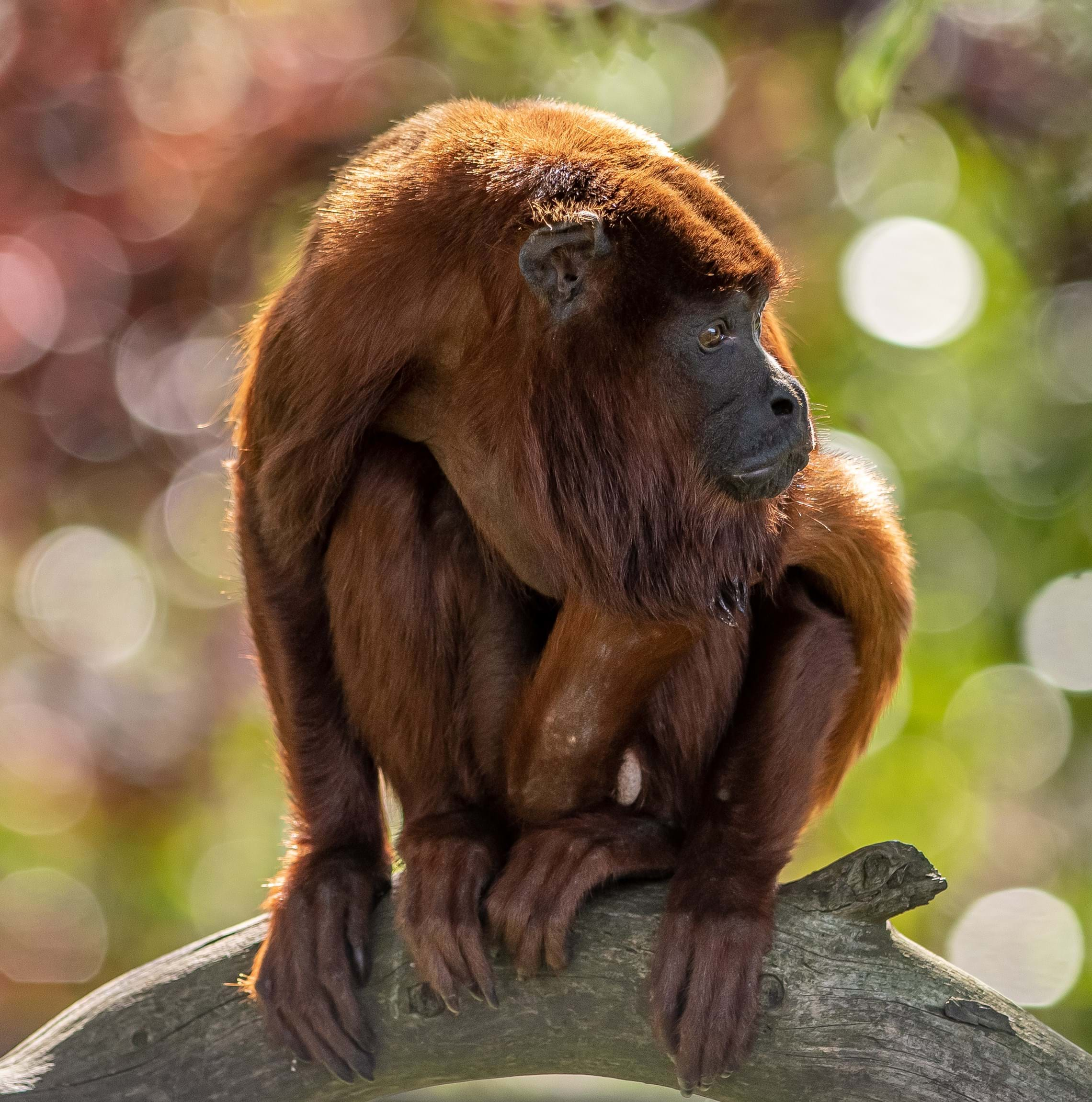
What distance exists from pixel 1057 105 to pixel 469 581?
236 cm

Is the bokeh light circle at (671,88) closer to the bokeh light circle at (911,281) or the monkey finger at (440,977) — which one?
the bokeh light circle at (911,281)

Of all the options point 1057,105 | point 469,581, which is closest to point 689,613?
point 469,581

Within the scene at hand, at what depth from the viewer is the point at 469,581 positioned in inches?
80.1

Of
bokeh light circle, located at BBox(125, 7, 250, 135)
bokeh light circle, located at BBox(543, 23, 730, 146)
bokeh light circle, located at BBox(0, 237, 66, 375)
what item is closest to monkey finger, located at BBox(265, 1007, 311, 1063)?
bokeh light circle, located at BBox(0, 237, 66, 375)

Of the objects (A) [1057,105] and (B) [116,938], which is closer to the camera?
(A) [1057,105]

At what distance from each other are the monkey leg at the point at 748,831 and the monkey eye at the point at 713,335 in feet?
1.57

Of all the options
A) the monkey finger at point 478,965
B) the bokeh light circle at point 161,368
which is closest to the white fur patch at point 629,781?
the monkey finger at point 478,965

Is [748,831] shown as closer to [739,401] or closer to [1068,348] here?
[739,401]

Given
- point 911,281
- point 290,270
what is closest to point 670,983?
point 290,270

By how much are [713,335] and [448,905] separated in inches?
35.7

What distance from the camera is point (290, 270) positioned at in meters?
2.28

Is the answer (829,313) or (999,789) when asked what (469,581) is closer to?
(829,313)

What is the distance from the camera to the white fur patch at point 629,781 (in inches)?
80.6

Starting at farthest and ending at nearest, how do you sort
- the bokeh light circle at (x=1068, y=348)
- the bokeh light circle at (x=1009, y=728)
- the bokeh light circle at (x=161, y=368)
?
the bokeh light circle at (x=1009, y=728), the bokeh light circle at (x=1068, y=348), the bokeh light circle at (x=161, y=368)
